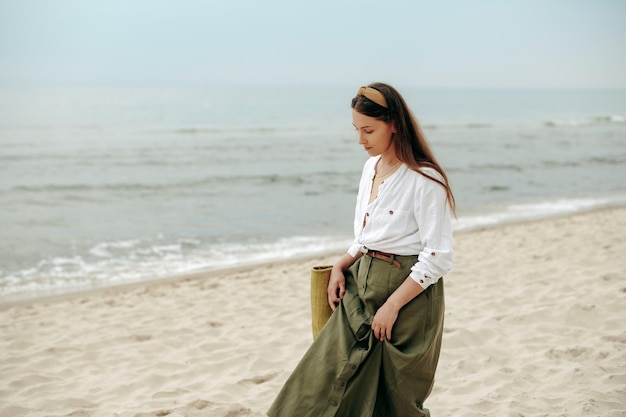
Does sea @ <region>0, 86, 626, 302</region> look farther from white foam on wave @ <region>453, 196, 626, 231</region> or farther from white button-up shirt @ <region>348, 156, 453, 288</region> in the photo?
white button-up shirt @ <region>348, 156, 453, 288</region>

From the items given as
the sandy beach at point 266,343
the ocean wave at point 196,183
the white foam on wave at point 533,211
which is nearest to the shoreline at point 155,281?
the sandy beach at point 266,343

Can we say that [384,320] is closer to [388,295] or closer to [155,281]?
[388,295]

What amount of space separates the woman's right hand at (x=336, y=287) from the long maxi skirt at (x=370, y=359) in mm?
52

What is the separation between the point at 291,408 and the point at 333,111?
49.2 metres

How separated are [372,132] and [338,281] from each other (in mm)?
Answer: 622

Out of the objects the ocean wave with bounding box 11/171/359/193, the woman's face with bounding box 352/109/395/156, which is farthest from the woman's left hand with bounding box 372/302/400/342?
the ocean wave with bounding box 11/171/359/193

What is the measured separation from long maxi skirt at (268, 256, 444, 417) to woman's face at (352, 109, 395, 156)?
17.0 inches

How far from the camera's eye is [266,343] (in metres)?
5.02

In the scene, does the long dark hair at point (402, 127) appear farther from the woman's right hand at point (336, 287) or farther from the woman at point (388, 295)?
the woman's right hand at point (336, 287)

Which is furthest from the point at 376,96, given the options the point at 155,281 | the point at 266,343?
the point at 155,281

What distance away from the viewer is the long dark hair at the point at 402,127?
2287 mm

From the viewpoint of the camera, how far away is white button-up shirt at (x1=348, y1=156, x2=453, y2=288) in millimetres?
2191

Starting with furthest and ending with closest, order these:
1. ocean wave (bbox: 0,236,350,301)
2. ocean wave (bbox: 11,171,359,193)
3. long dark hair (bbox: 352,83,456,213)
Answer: ocean wave (bbox: 11,171,359,193) < ocean wave (bbox: 0,236,350,301) < long dark hair (bbox: 352,83,456,213)

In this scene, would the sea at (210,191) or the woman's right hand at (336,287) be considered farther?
the sea at (210,191)
